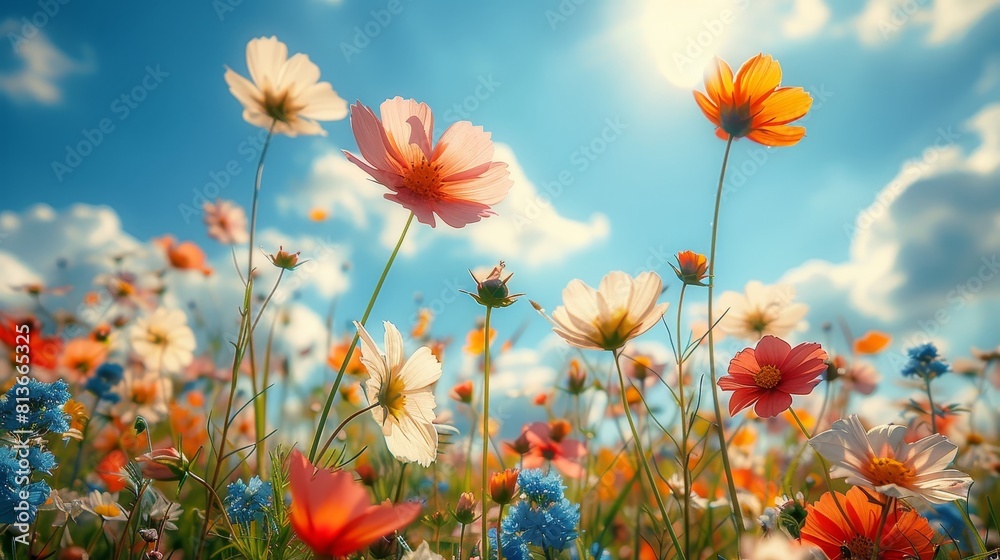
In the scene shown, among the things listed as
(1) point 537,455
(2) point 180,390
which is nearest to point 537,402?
(1) point 537,455

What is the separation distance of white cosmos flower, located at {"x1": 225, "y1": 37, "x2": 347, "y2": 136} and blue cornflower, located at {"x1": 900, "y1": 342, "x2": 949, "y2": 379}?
1.16m

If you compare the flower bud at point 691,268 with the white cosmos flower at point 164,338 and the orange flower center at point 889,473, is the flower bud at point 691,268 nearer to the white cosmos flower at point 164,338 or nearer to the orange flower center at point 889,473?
the orange flower center at point 889,473

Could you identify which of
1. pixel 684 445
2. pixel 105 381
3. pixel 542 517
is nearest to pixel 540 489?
pixel 542 517

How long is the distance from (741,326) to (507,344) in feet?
2.56

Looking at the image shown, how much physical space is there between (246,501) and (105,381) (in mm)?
1012

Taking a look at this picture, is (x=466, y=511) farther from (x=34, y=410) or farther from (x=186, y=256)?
(x=186, y=256)

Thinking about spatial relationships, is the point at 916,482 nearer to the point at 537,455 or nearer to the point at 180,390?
→ the point at 537,455

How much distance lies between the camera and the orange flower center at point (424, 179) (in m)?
0.73

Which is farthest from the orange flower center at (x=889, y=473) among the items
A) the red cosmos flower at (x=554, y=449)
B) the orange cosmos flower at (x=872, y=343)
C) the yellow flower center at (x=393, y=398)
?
the orange cosmos flower at (x=872, y=343)

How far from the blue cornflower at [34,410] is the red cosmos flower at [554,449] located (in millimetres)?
707

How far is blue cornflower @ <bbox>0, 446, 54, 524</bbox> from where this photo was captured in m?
0.59

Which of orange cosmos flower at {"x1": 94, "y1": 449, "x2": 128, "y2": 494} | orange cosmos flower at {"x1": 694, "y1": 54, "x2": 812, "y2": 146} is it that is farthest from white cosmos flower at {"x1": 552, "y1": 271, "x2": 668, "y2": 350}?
orange cosmos flower at {"x1": 94, "y1": 449, "x2": 128, "y2": 494}

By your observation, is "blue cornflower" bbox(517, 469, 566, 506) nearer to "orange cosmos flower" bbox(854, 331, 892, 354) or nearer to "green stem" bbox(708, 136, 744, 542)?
"green stem" bbox(708, 136, 744, 542)

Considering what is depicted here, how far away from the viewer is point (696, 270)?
0.74 metres
